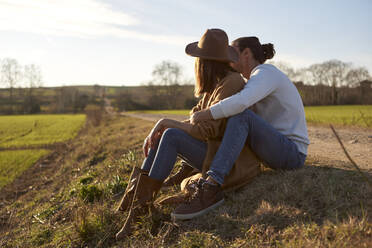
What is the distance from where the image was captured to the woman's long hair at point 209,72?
3348 mm

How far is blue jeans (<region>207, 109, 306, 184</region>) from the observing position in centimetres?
304

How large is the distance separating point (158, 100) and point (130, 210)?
5349 cm

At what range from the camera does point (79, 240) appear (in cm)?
355

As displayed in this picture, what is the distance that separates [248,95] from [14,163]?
16.9 m

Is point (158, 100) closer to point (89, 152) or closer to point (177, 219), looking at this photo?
point (89, 152)

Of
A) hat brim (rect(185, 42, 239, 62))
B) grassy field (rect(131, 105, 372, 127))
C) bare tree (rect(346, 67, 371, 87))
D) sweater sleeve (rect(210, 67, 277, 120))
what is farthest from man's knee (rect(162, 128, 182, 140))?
bare tree (rect(346, 67, 371, 87))

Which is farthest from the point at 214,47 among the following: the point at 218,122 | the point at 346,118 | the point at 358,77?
the point at 346,118

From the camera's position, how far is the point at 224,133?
3.14 meters

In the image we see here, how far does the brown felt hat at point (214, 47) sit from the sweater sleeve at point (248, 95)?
35 cm

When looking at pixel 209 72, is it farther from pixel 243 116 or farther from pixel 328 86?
pixel 328 86

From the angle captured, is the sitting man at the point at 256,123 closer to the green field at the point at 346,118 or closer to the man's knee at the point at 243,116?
the man's knee at the point at 243,116

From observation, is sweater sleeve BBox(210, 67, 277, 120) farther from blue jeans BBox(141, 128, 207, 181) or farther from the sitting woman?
blue jeans BBox(141, 128, 207, 181)

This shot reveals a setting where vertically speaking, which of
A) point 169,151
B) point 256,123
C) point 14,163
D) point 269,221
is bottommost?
point 14,163

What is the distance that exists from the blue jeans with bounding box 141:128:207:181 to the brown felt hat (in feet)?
2.70
